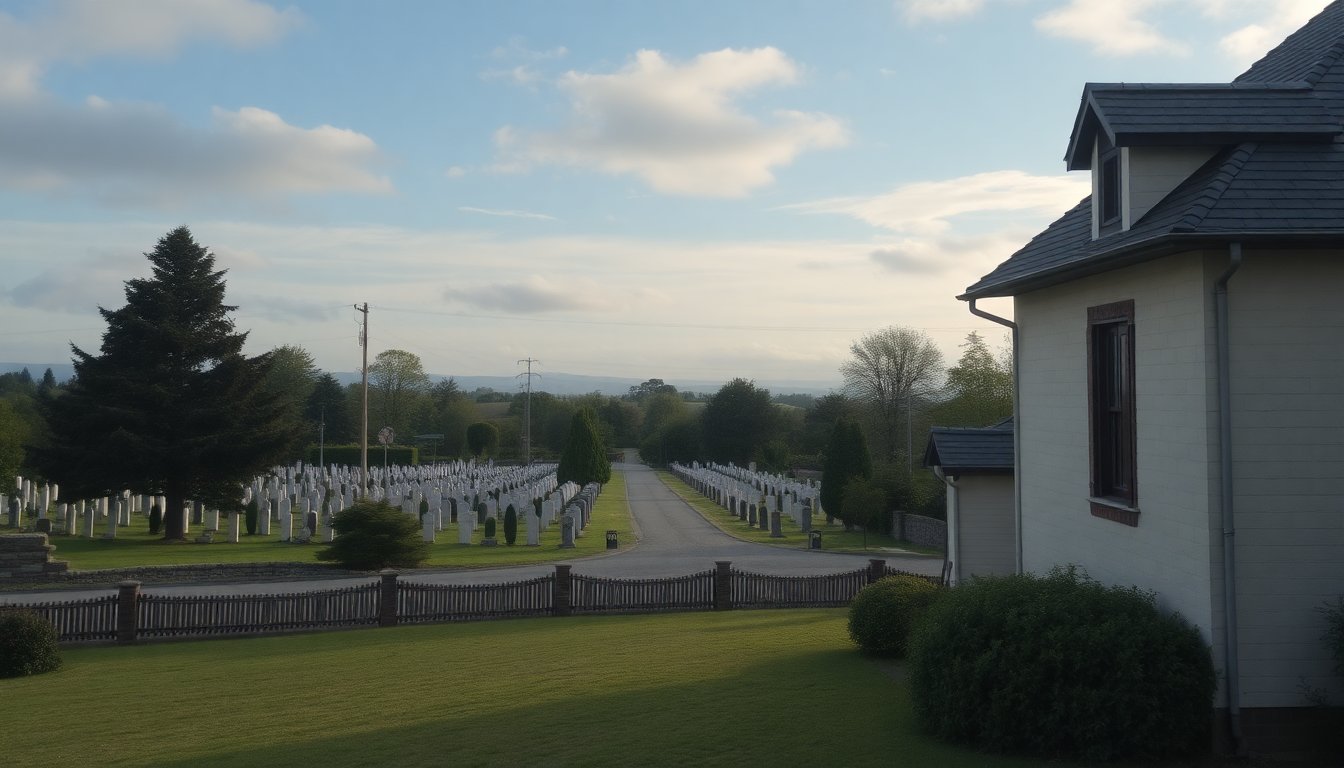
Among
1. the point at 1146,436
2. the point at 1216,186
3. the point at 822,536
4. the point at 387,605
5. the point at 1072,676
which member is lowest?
the point at 822,536

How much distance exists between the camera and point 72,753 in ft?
33.3

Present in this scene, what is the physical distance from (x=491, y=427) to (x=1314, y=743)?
93.2 meters

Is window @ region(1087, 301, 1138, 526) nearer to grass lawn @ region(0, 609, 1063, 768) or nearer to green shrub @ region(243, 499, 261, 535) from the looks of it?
grass lawn @ region(0, 609, 1063, 768)

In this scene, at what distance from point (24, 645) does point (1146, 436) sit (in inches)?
649

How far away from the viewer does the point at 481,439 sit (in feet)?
318

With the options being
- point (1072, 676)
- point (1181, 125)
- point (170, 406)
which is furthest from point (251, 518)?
point (1181, 125)

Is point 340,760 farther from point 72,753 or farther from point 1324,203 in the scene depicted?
point 1324,203

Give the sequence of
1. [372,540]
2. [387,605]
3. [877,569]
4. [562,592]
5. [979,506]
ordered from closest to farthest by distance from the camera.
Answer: [979,506]
[387,605]
[877,569]
[562,592]
[372,540]

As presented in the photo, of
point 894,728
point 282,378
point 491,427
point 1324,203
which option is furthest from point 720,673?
point 282,378

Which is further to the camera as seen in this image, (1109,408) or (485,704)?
(485,704)

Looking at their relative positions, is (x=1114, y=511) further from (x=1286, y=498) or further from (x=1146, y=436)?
(x=1286, y=498)

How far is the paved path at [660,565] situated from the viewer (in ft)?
81.8

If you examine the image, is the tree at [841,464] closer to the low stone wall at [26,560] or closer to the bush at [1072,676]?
the low stone wall at [26,560]

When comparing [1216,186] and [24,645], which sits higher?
[1216,186]
